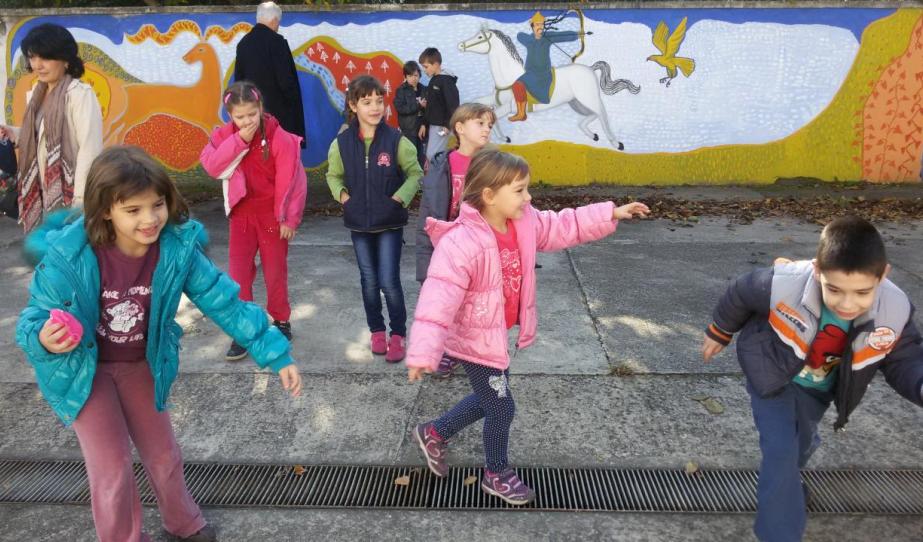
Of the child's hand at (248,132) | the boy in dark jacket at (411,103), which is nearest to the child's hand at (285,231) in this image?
the child's hand at (248,132)

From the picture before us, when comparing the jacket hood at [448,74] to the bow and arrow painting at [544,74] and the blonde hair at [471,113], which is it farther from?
the blonde hair at [471,113]

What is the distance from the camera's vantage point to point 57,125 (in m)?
3.55

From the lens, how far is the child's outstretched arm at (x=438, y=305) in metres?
2.61

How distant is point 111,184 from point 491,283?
4.61 ft

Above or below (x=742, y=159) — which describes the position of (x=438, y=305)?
above

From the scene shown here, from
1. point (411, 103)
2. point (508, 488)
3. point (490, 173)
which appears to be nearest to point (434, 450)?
point (508, 488)

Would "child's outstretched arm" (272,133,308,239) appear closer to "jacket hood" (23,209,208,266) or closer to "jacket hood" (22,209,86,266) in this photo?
"jacket hood" (23,209,208,266)

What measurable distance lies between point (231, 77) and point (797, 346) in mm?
8416

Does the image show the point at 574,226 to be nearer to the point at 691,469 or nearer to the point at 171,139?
the point at 691,469

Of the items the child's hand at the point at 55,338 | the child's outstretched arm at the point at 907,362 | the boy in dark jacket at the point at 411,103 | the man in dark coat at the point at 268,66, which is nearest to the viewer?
the child's hand at the point at 55,338

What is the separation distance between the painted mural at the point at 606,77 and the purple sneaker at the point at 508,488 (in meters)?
6.95

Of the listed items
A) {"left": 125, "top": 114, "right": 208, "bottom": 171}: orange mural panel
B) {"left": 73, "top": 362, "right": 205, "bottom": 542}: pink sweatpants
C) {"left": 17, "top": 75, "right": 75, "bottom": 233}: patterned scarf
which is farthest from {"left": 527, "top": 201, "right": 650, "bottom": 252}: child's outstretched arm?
{"left": 125, "top": 114, "right": 208, "bottom": 171}: orange mural panel

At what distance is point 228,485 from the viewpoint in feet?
10.3

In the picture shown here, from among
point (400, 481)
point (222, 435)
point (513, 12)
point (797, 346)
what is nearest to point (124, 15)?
point (513, 12)
